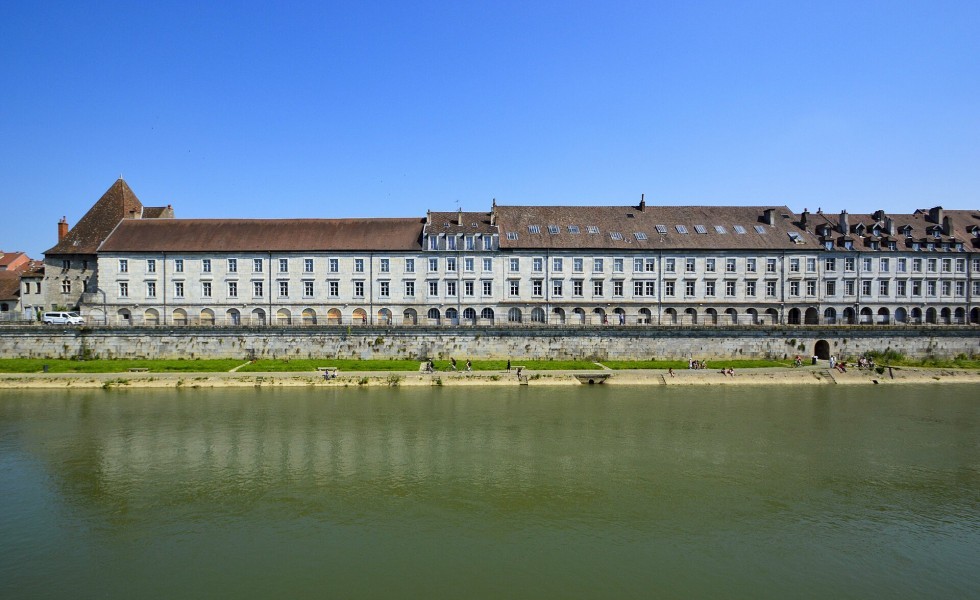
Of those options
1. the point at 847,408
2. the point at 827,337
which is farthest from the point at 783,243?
the point at 847,408

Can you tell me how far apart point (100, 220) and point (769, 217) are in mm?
54796

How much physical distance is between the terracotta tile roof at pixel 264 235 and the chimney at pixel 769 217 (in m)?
28.1

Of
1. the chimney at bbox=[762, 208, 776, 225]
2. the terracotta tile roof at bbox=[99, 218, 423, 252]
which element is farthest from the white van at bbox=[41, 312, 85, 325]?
the chimney at bbox=[762, 208, 776, 225]

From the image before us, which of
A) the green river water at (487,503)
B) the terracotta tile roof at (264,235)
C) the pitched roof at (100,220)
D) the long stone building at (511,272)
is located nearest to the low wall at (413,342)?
the long stone building at (511,272)

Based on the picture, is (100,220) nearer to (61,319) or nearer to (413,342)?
(61,319)

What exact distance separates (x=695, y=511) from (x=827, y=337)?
101 ft

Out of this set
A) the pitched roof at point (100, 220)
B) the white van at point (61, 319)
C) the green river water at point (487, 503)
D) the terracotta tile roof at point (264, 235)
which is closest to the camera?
the green river water at point (487, 503)

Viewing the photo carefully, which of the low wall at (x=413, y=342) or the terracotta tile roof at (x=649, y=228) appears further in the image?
the terracotta tile roof at (x=649, y=228)

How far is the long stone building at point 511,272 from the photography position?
4262cm

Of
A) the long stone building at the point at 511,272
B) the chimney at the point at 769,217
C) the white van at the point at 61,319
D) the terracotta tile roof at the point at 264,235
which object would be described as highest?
the chimney at the point at 769,217

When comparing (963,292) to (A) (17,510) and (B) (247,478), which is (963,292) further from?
(A) (17,510)

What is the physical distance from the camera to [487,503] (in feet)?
51.3

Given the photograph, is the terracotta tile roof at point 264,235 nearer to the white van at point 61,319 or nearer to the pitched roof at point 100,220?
the pitched roof at point 100,220

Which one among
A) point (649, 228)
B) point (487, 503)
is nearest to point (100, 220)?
point (649, 228)
